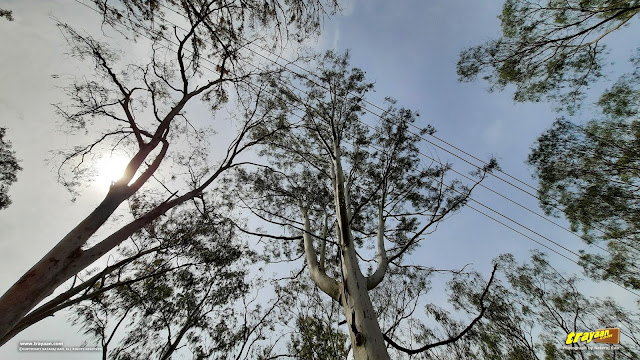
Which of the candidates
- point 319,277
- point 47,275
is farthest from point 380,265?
point 47,275

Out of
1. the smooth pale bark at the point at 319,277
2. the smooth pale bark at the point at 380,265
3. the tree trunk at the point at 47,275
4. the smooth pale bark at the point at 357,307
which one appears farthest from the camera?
the smooth pale bark at the point at 380,265

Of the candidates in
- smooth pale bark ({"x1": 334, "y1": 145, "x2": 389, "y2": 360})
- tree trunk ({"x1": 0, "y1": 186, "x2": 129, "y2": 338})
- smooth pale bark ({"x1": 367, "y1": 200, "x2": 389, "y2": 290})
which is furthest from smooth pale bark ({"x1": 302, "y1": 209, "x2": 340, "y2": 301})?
tree trunk ({"x1": 0, "y1": 186, "x2": 129, "y2": 338})

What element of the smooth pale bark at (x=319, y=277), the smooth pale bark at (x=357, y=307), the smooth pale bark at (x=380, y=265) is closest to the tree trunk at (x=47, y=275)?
the smooth pale bark at (x=319, y=277)

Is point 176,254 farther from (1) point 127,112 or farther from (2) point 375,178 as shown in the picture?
(2) point 375,178

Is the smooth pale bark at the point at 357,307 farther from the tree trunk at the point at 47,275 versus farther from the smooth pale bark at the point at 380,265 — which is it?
the tree trunk at the point at 47,275

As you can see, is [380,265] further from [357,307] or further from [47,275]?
[47,275]

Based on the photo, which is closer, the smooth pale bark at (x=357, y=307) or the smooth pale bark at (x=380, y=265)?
the smooth pale bark at (x=357, y=307)

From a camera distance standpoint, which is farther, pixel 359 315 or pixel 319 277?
pixel 319 277

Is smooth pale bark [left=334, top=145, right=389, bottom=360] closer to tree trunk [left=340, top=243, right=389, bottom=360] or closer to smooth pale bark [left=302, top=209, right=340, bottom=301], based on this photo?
tree trunk [left=340, top=243, right=389, bottom=360]

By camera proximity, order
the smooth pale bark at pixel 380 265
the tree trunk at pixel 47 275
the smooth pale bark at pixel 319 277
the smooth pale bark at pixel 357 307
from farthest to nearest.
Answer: the smooth pale bark at pixel 380 265 < the smooth pale bark at pixel 319 277 < the smooth pale bark at pixel 357 307 < the tree trunk at pixel 47 275

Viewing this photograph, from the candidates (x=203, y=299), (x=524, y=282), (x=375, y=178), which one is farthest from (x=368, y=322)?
(x=524, y=282)

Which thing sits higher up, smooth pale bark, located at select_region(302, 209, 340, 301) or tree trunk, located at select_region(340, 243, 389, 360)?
smooth pale bark, located at select_region(302, 209, 340, 301)

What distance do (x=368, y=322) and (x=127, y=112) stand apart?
15.8 feet

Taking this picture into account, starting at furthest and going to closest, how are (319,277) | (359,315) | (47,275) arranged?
1. (319,277)
2. (359,315)
3. (47,275)
